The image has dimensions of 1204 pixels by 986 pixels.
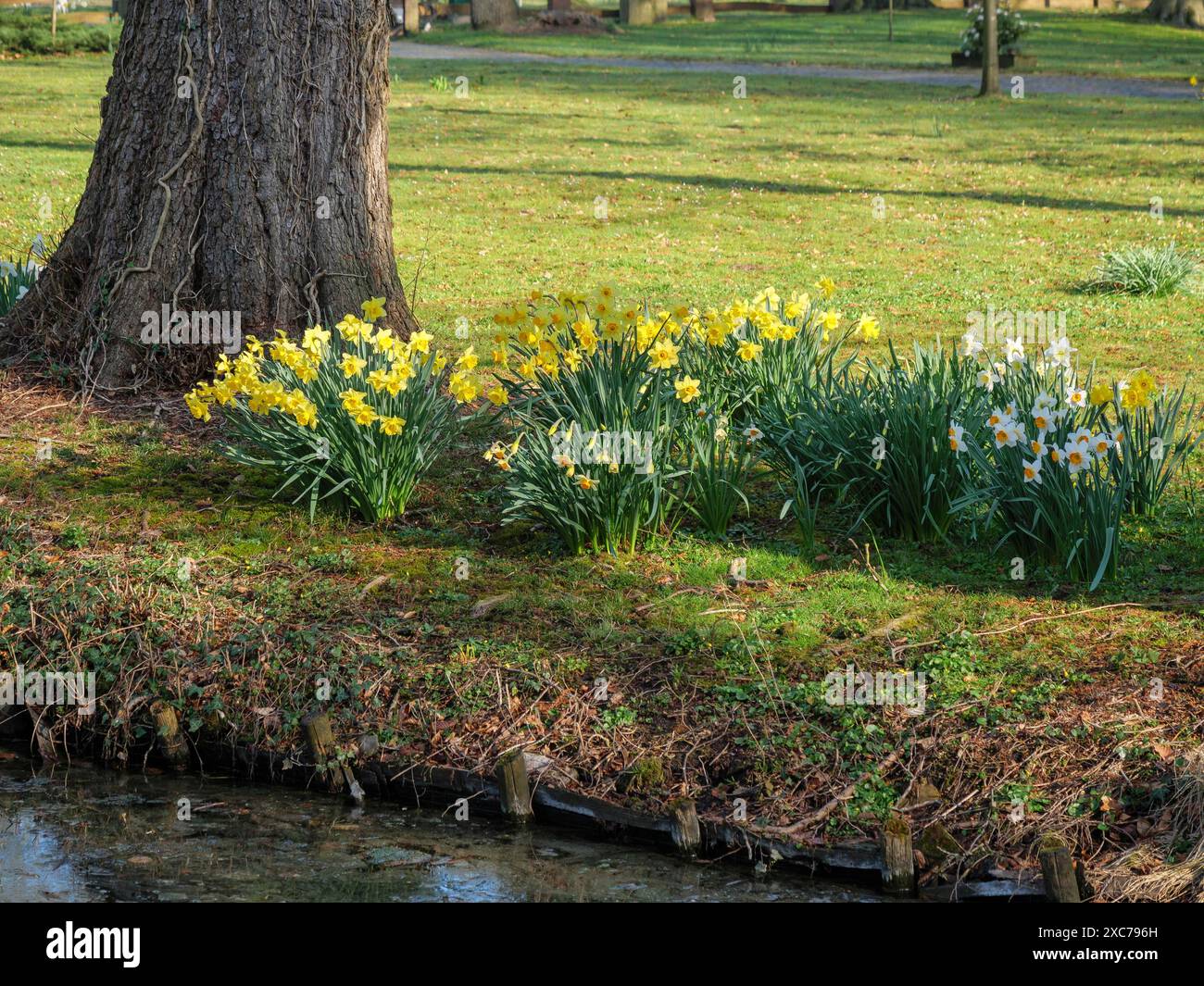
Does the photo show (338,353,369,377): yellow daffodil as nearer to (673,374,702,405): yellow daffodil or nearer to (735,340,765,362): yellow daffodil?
(673,374,702,405): yellow daffodil

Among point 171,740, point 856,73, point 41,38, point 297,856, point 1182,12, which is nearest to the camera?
point 297,856

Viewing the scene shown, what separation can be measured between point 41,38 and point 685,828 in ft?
83.7

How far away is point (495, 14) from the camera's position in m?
33.5

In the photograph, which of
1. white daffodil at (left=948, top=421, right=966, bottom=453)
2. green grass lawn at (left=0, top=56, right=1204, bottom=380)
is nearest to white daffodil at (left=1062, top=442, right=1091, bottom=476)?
white daffodil at (left=948, top=421, right=966, bottom=453)

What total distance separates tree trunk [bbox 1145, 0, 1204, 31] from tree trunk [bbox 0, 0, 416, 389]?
3340cm

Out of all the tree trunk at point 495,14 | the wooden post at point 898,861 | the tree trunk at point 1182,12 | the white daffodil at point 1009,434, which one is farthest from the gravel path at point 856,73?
the wooden post at point 898,861

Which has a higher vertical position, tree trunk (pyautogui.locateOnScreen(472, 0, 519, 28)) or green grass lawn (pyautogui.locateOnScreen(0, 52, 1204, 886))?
tree trunk (pyautogui.locateOnScreen(472, 0, 519, 28))

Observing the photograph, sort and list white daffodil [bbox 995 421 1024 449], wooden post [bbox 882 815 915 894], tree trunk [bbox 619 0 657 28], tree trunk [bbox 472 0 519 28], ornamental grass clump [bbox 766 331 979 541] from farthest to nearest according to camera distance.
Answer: tree trunk [bbox 619 0 657 28]
tree trunk [bbox 472 0 519 28]
ornamental grass clump [bbox 766 331 979 541]
white daffodil [bbox 995 421 1024 449]
wooden post [bbox 882 815 915 894]

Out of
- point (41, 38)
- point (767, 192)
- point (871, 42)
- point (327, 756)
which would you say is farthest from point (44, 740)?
point (871, 42)

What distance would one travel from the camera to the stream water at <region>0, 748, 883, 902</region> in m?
4.64

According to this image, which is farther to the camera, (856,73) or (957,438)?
(856,73)

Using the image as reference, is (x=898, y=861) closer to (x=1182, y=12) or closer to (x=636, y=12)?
(x=636, y=12)

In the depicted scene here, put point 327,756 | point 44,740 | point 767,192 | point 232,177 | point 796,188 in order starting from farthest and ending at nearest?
1. point 796,188
2. point 767,192
3. point 232,177
4. point 44,740
5. point 327,756
